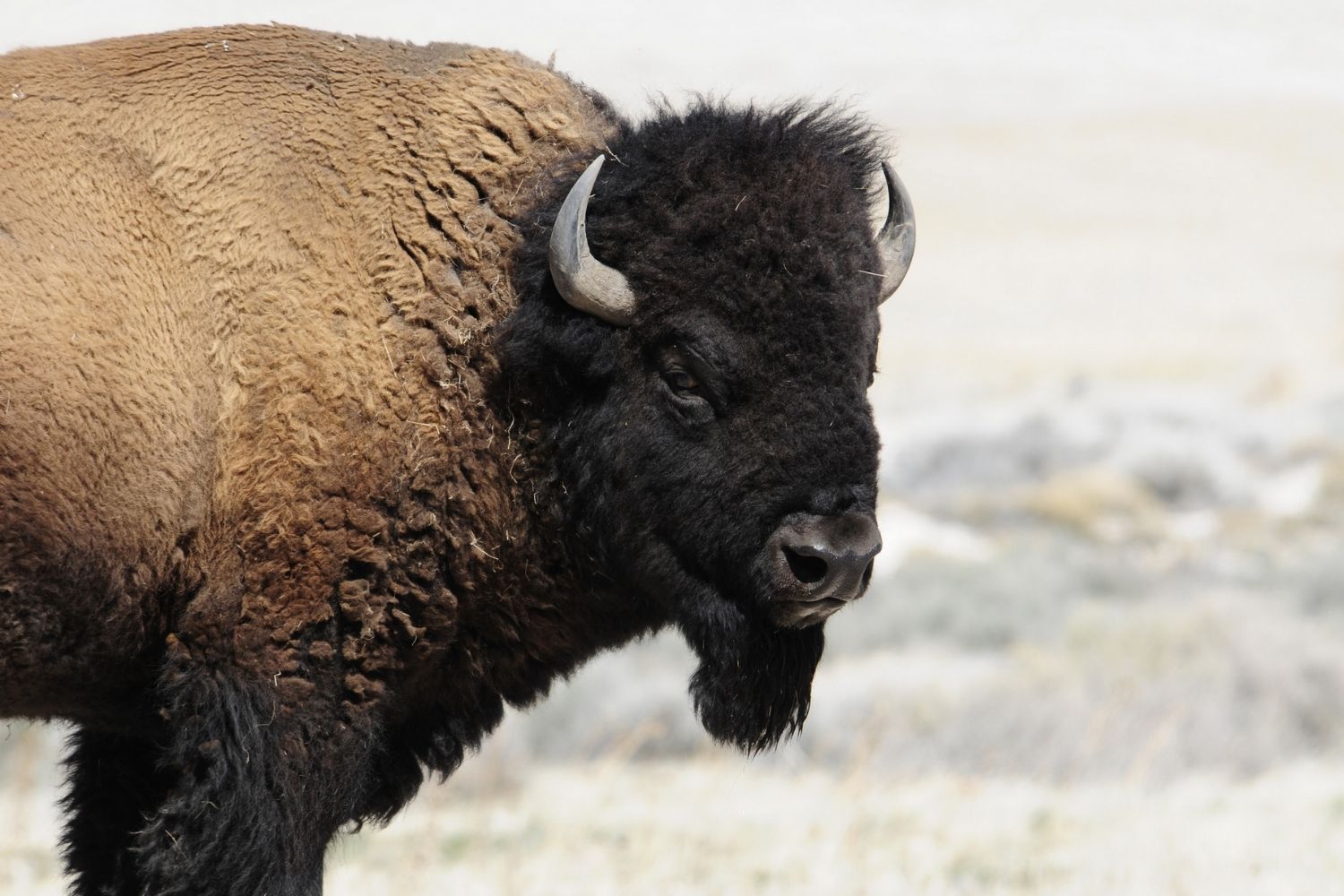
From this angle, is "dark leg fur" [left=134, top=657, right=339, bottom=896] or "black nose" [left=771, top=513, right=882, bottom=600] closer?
"dark leg fur" [left=134, top=657, right=339, bottom=896]

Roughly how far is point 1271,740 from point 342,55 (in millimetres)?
7774

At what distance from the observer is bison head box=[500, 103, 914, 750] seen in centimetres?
393

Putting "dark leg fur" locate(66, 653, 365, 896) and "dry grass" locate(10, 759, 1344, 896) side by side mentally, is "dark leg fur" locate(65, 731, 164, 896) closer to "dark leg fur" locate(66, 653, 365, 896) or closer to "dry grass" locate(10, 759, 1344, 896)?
"dark leg fur" locate(66, 653, 365, 896)

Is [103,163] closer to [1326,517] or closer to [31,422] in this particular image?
[31,422]

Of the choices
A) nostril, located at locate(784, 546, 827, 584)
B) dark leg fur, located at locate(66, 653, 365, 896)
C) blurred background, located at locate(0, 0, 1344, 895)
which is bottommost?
blurred background, located at locate(0, 0, 1344, 895)

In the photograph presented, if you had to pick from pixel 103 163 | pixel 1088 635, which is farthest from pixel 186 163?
pixel 1088 635

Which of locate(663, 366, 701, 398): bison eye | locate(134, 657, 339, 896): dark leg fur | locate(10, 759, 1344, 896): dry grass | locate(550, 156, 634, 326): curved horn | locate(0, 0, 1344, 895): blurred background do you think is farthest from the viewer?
locate(0, 0, 1344, 895): blurred background

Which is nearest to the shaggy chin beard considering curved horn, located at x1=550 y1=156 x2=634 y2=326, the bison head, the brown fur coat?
the bison head

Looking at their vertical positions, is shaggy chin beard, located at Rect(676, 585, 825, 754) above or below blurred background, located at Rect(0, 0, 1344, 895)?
above

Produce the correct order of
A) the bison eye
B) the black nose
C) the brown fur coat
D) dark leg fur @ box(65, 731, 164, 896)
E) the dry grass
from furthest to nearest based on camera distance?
the dry grass < dark leg fur @ box(65, 731, 164, 896) < the bison eye < the black nose < the brown fur coat

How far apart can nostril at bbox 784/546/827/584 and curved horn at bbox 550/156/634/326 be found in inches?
30.4

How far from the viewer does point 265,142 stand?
157 inches

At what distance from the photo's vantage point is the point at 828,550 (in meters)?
3.81

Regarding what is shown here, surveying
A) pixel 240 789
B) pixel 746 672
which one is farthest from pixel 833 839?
pixel 240 789
